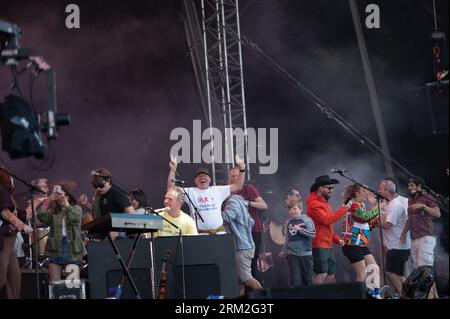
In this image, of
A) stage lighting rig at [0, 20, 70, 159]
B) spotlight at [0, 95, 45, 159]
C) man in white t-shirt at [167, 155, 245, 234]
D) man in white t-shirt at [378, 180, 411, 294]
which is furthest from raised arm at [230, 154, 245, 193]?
spotlight at [0, 95, 45, 159]

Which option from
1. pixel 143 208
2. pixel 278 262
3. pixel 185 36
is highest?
pixel 185 36

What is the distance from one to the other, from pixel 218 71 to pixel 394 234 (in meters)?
3.68

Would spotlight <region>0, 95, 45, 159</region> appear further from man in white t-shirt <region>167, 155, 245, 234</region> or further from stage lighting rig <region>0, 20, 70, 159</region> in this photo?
man in white t-shirt <region>167, 155, 245, 234</region>

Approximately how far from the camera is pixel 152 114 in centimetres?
1338

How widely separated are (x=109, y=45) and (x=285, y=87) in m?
3.02

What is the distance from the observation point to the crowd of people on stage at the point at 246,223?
8148mm

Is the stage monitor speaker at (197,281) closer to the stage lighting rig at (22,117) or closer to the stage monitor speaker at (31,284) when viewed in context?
the stage monitor speaker at (31,284)

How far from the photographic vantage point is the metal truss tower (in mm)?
11664

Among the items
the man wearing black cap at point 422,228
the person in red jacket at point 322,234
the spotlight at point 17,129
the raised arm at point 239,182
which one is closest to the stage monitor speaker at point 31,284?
the raised arm at point 239,182

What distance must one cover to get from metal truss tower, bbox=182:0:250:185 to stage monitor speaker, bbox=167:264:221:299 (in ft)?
12.1

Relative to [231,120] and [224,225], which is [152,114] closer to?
[231,120]

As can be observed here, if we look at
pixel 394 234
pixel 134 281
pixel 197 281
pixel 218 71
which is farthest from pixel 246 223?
pixel 218 71

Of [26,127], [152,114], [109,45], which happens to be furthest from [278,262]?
[26,127]

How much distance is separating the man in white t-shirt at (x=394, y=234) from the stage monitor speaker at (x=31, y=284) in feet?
13.5
